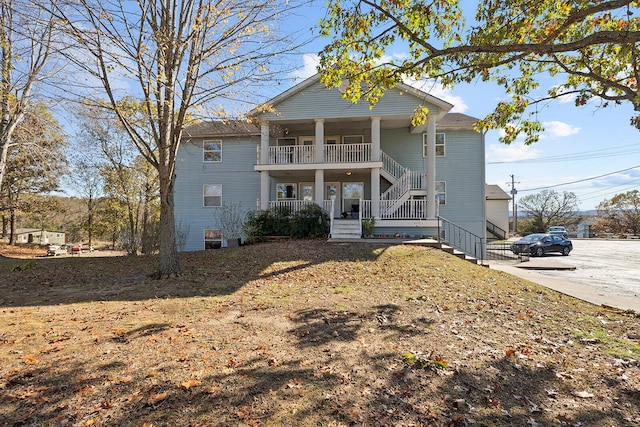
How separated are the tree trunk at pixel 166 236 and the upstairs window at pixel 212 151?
12051mm

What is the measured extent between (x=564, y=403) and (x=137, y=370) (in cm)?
421

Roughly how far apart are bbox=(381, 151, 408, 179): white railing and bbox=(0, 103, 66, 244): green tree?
15.2 m

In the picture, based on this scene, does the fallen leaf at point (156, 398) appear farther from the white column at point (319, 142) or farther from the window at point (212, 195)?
the window at point (212, 195)

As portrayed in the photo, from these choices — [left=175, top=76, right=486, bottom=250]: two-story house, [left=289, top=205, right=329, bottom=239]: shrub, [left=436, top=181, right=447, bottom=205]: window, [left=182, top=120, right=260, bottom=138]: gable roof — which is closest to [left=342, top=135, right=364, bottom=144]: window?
[left=175, top=76, right=486, bottom=250]: two-story house

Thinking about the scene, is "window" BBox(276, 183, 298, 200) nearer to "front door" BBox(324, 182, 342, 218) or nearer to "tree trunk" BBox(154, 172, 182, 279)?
"front door" BBox(324, 182, 342, 218)

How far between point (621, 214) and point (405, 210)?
50020mm

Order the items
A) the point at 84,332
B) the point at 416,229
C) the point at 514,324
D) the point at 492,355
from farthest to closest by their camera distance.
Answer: the point at 416,229 < the point at 514,324 < the point at 84,332 < the point at 492,355

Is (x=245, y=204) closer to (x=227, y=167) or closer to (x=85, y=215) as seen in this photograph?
(x=227, y=167)

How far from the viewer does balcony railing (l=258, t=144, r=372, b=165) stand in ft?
53.2

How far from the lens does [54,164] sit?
15602 millimetres

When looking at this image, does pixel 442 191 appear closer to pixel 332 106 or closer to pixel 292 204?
pixel 332 106

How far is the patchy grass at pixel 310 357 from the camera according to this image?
280 centimetres

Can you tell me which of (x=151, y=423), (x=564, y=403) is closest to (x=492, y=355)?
(x=564, y=403)

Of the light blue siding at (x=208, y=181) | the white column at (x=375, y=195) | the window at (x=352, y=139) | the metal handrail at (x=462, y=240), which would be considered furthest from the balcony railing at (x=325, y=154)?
the metal handrail at (x=462, y=240)
